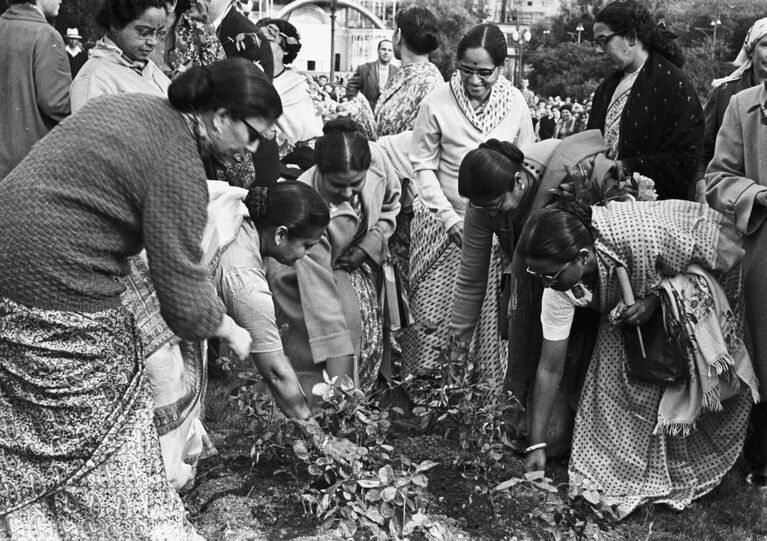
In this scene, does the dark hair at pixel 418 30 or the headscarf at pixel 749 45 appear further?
the dark hair at pixel 418 30

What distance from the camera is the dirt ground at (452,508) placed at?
3.35 m

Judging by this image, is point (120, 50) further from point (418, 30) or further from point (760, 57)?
point (760, 57)

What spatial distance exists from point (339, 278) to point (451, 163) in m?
0.84

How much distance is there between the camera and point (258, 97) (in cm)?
266

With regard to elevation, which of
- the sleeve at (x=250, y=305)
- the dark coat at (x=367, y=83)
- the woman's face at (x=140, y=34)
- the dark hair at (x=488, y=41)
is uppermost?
the woman's face at (x=140, y=34)

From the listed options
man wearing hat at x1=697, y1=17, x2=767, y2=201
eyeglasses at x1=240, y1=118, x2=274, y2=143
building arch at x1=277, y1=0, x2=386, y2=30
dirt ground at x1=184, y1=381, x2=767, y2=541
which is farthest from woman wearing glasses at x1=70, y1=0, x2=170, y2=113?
building arch at x1=277, y1=0, x2=386, y2=30

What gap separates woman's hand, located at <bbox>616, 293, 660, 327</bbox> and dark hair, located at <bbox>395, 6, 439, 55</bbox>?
230 cm

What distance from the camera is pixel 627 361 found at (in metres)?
3.84

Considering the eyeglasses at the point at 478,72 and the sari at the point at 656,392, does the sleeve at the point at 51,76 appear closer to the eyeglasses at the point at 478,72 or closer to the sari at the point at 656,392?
the eyeglasses at the point at 478,72

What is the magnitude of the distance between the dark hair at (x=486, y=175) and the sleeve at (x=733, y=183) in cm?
96

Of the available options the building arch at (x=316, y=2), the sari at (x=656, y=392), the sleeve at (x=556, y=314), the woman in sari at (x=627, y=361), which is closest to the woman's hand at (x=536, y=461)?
the woman in sari at (x=627, y=361)

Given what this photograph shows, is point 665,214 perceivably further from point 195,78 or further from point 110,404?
point 110,404

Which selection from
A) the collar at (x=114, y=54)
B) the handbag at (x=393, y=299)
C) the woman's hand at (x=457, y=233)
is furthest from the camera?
the handbag at (x=393, y=299)

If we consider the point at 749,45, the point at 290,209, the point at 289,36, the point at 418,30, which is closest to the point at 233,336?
the point at 290,209
